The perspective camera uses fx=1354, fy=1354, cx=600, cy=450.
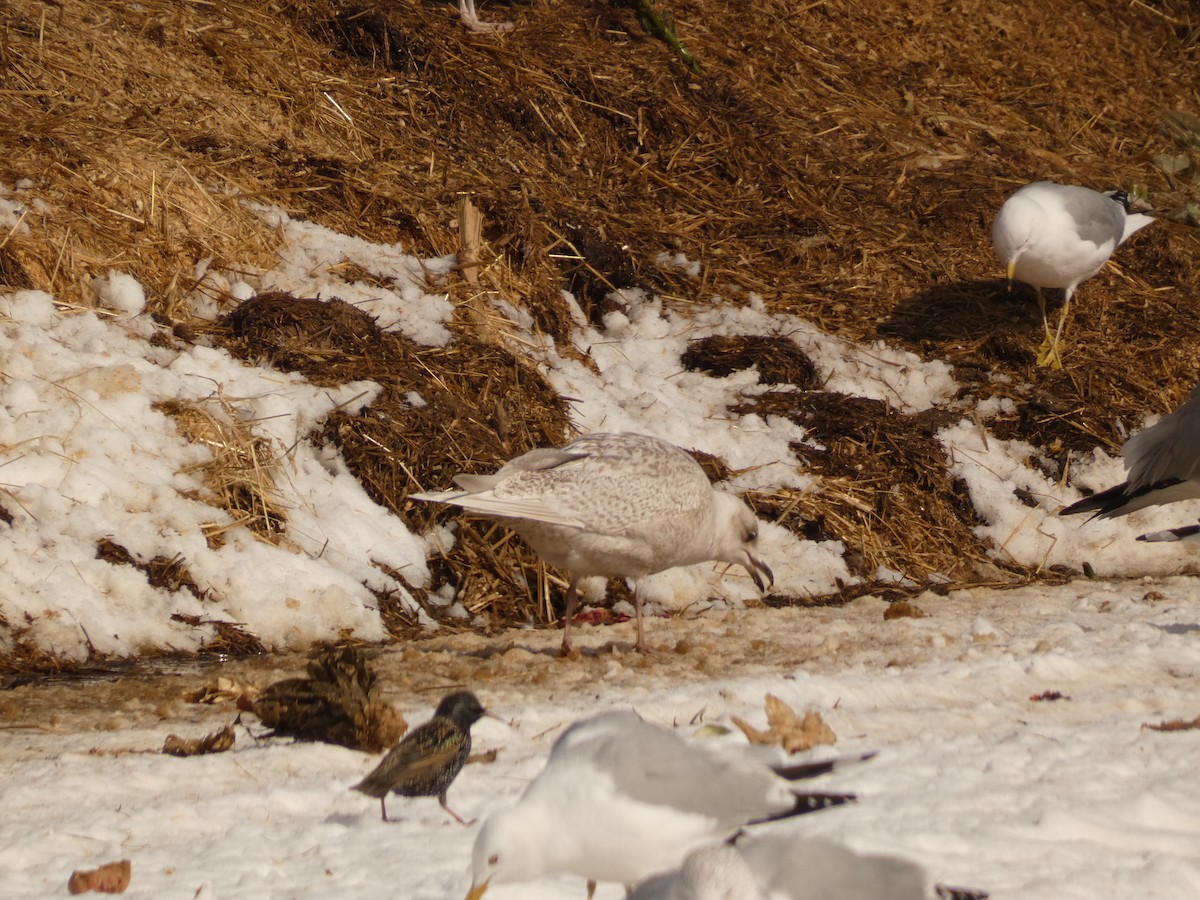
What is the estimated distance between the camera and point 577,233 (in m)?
8.20

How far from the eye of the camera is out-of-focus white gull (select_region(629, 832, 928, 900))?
218cm

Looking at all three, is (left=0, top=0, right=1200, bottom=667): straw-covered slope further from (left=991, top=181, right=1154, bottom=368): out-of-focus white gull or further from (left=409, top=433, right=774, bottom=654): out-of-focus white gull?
(left=409, top=433, right=774, bottom=654): out-of-focus white gull

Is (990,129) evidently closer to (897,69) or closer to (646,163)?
(897,69)

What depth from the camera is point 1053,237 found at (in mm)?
7883

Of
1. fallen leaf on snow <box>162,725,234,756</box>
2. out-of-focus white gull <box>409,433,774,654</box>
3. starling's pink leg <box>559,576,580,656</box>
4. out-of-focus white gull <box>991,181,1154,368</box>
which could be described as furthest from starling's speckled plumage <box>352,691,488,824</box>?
out-of-focus white gull <box>991,181,1154,368</box>

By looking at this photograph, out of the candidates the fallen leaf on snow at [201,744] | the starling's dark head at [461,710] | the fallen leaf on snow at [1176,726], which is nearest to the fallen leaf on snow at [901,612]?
the fallen leaf on snow at [1176,726]

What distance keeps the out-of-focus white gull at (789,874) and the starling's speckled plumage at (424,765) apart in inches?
36.2

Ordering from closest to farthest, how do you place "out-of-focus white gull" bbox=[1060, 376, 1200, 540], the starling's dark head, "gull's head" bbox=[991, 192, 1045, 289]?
the starling's dark head, "out-of-focus white gull" bbox=[1060, 376, 1200, 540], "gull's head" bbox=[991, 192, 1045, 289]

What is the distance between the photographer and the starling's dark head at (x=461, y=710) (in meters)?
3.34

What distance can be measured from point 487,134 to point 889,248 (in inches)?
108

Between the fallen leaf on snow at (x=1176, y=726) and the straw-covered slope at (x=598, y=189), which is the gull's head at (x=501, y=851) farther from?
the straw-covered slope at (x=598, y=189)

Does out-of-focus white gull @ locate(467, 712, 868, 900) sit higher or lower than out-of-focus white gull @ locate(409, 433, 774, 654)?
higher

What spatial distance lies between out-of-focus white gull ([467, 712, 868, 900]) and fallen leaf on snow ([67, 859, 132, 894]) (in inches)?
30.7

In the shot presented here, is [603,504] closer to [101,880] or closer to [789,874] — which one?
[101,880]
